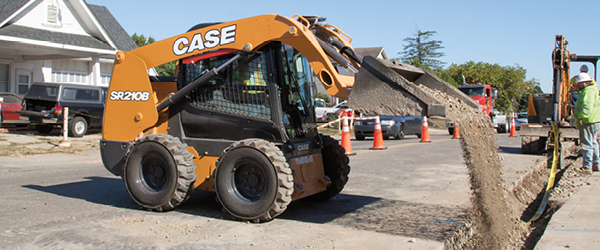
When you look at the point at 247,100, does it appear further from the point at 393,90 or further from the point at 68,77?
the point at 68,77

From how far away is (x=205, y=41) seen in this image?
5875 mm

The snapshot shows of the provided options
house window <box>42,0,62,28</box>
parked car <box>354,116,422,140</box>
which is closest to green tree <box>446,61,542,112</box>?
parked car <box>354,116,422,140</box>

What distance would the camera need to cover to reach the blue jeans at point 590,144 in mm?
9391

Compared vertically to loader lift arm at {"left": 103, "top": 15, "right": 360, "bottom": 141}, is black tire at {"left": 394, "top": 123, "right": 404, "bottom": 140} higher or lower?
lower

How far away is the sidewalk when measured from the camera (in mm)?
4609

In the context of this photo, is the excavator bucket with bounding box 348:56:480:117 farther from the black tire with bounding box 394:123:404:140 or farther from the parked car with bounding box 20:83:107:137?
the black tire with bounding box 394:123:404:140

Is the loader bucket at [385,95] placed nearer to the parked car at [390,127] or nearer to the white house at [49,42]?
the parked car at [390,127]

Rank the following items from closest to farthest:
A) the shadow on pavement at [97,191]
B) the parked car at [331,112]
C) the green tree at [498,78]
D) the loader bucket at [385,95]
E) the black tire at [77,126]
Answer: the loader bucket at [385,95] → the shadow on pavement at [97,191] → the black tire at [77,126] → the parked car at [331,112] → the green tree at [498,78]

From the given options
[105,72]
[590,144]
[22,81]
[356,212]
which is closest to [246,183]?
[356,212]

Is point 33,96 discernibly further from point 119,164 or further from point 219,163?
point 219,163

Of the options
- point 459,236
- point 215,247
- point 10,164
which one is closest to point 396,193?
point 459,236

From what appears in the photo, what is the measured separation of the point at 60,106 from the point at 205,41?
45.4ft

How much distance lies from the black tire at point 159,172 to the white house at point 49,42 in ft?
51.9

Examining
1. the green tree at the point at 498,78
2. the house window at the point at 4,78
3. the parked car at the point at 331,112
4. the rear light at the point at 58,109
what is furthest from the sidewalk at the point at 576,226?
the green tree at the point at 498,78
